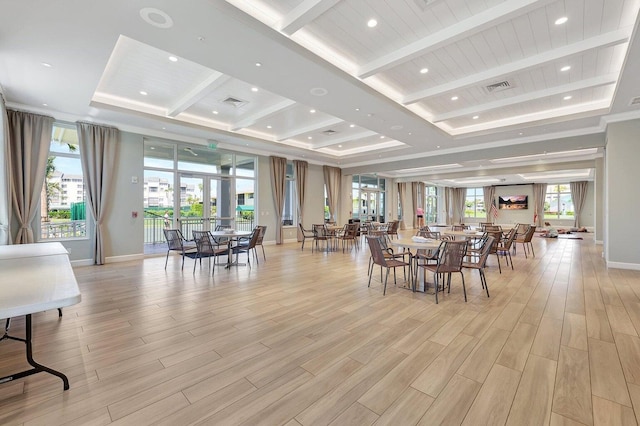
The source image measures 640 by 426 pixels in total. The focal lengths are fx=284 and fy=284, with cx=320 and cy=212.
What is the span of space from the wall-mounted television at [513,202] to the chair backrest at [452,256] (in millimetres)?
18317

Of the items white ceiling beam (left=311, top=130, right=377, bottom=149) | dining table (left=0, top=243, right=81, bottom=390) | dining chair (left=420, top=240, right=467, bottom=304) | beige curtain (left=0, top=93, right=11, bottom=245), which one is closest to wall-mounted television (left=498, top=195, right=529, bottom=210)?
white ceiling beam (left=311, top=130, right=377, bottom=149)

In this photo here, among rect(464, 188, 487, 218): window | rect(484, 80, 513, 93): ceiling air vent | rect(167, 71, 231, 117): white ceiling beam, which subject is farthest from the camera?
rect(464, 188, 487, 218): window

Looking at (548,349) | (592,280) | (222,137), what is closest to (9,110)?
(222,137)

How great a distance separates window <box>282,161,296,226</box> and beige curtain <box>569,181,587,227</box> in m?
17.2

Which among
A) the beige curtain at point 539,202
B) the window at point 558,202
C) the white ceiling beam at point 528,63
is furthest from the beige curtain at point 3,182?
the window at point 558,202

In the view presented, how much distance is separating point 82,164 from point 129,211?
1.36 m

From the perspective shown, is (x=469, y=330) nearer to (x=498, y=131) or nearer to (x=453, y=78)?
(x=453, y=78)

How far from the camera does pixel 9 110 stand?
530 centimetres

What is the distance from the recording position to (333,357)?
2432mm

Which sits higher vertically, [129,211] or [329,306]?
[129,211]

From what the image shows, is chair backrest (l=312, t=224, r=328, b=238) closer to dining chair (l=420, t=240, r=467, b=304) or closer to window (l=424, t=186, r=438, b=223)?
dining chair (l=420, t=240, r=467, b=304)

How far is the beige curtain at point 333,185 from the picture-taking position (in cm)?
1183

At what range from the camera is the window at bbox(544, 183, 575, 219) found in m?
17.4

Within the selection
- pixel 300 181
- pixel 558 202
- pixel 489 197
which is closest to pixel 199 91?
pixel 300 181
